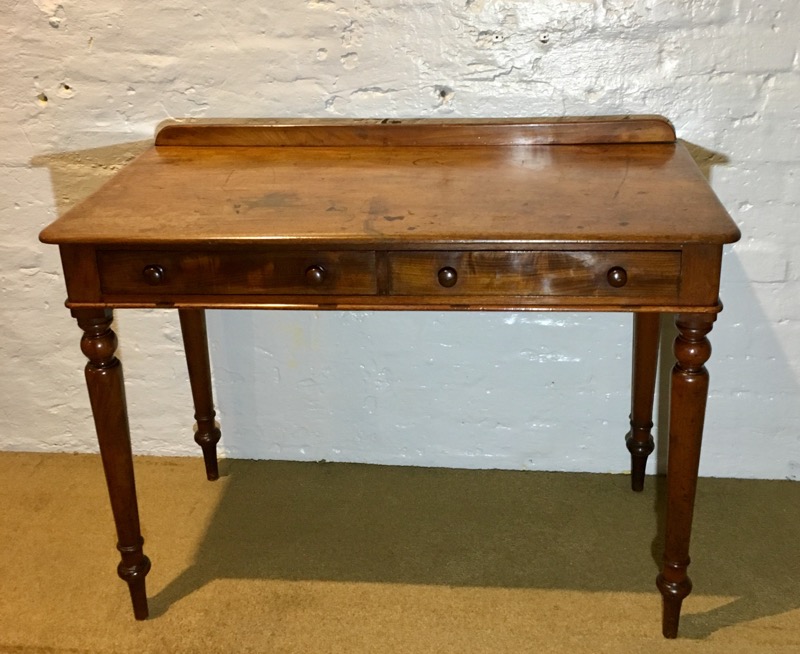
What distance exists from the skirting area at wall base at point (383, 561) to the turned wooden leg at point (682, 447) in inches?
5.6

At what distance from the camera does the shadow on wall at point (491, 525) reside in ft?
6.78

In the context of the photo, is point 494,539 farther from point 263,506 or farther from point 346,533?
point 263,506

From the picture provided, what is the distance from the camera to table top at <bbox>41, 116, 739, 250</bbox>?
5.07 feet

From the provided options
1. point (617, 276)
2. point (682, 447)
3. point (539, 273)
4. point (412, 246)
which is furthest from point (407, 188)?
point (682, 447)

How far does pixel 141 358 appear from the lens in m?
2.41

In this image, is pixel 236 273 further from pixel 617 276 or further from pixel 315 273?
pixel 617 276

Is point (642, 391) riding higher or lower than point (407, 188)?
lower

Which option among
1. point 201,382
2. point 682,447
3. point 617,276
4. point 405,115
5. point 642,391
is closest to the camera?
point 617,276

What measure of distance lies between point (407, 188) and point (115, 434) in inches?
29.5

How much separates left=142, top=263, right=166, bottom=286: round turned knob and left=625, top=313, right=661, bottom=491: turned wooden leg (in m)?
1.11

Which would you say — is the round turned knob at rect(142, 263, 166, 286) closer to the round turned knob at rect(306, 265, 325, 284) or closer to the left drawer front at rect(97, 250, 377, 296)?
the left drawer front at rect(97, 250, 377, 296)

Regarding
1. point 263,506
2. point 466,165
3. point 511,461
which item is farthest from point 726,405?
point 263,506

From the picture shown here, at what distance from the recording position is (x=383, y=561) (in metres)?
2.13

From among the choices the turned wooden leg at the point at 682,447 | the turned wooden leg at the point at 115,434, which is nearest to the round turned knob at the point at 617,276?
the turned wooden leg at the point at 682,447
